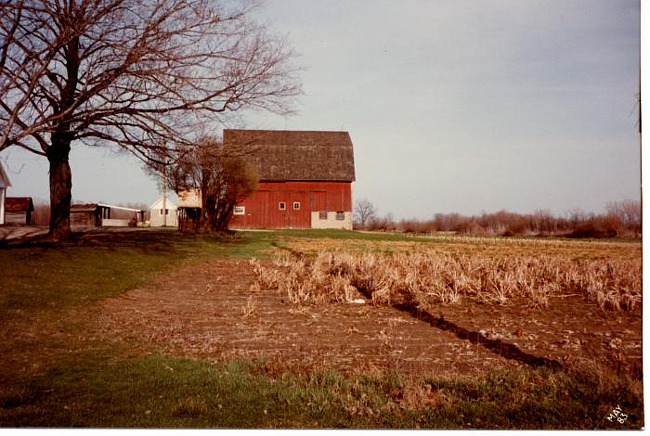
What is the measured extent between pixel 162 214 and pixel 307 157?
484 inches

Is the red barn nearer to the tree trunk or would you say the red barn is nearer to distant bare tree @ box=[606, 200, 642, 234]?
the tree trunk

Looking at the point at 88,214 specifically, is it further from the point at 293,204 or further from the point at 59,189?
the point at 293,204

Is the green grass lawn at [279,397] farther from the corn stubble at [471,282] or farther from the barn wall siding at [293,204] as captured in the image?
the barn wall siding at [293,204]

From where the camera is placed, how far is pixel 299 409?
3672mm

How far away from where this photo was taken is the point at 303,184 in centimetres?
3775

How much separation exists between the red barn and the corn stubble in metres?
26.8

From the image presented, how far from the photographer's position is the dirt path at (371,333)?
4848 millimetres

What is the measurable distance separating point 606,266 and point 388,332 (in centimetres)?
464

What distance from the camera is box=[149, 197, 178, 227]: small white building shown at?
107 ft

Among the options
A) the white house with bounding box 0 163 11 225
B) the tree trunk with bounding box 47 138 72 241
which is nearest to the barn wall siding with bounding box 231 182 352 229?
the tree trunk with bounding box 47 138 72 241

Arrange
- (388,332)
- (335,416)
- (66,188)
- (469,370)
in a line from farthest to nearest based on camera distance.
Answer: (66,188), (388,332), (469,370), (335,416)

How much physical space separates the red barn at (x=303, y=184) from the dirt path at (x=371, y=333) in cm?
2869

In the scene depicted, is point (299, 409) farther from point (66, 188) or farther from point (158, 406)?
point (66, 188)

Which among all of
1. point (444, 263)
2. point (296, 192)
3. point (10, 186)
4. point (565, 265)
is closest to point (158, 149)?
point (10, 186)
